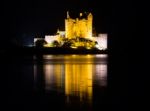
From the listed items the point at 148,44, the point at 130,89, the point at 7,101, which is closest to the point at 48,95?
the point at 7,101

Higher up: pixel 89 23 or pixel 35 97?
pixel 89 23

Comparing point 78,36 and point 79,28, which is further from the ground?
point 79,28

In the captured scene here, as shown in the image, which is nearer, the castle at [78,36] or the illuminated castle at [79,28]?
the castle at [78,36]

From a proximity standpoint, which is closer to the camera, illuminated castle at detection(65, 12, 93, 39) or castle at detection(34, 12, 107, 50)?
castle at detection(34, 12, 107, 50)

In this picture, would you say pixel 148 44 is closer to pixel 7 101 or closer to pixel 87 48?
pixel 87 48

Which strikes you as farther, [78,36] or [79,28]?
[79,28]

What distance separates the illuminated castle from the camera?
61.8 meters

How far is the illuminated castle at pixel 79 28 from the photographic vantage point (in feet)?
203

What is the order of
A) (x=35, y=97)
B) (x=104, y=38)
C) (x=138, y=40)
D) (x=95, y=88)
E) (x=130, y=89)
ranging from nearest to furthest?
(x=35, y=97) → (x=130, y=89) → (x=95, y=88) → (x=138, y=40) → (x=104, y=38)

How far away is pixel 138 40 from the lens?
5091 cm

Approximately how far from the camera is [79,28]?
62.2 meters

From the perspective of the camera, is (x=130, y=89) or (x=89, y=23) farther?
(x=89, y=23)

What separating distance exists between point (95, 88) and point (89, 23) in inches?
2065

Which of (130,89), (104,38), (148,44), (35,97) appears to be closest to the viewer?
(35,97)
